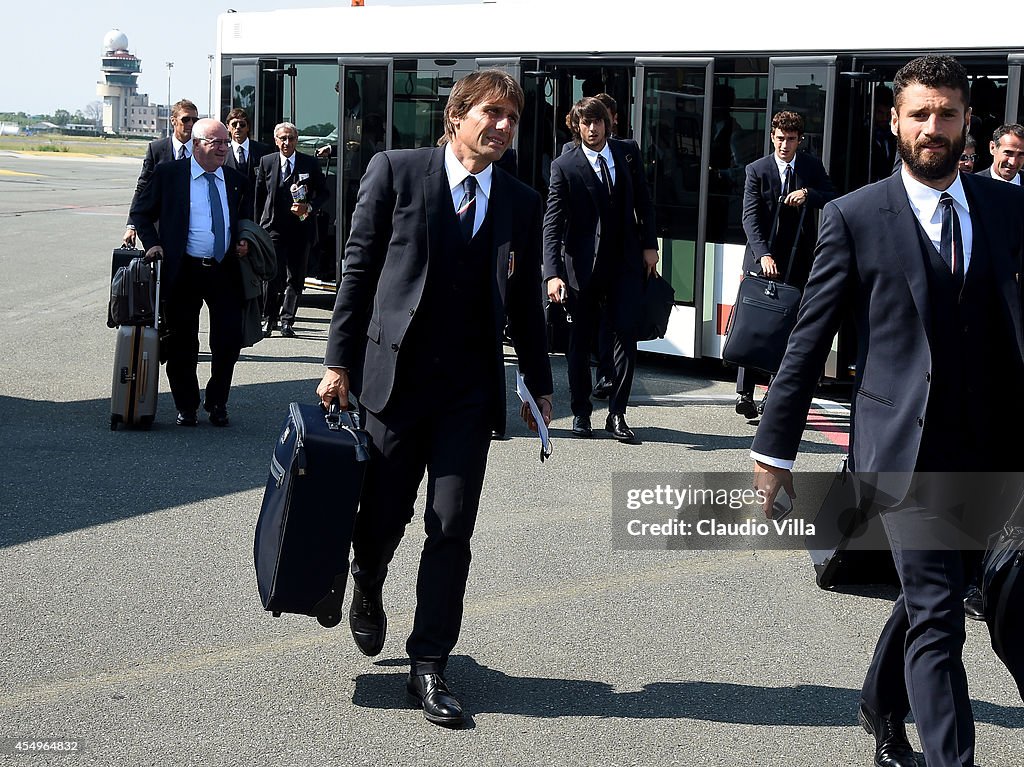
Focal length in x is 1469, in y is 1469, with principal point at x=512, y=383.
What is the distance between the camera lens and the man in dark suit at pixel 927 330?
372 centimetres

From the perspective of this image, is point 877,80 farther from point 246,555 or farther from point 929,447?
point 929,447

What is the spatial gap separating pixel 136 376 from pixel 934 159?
6.01m

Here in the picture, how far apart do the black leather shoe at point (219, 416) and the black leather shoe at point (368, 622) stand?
4.39 metres

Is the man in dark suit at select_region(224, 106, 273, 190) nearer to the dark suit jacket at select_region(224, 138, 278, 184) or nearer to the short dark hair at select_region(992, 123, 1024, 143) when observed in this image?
the dark suit jacket at select_region(224, 138, 278, 184)

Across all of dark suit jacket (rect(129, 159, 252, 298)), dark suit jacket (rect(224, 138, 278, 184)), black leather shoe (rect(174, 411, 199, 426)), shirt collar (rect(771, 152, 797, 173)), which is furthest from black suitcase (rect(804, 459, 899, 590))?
dark suit jacket (rect(224, 138, 278, 184))

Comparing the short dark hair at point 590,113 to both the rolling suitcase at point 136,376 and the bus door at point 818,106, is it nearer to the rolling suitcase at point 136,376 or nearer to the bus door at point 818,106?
the bus door at point 818,106

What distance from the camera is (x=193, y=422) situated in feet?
29.6

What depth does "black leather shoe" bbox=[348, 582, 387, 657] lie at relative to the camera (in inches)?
191

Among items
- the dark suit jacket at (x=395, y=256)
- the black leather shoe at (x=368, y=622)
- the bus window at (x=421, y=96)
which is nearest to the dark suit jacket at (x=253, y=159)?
the bus window at (x=421, y=96)

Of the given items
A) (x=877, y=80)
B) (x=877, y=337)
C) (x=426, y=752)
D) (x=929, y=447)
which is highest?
(x=877, y=80)

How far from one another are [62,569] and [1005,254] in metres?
3.92

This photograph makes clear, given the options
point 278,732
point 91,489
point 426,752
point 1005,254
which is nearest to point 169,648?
point 278,732

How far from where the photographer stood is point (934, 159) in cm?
379

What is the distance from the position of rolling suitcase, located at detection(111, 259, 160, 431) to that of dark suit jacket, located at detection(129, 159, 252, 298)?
0.14 meters
